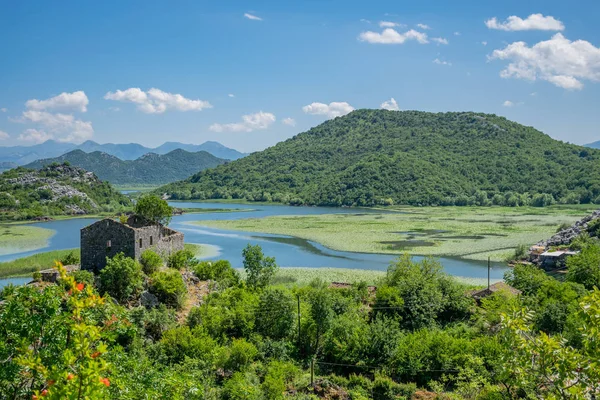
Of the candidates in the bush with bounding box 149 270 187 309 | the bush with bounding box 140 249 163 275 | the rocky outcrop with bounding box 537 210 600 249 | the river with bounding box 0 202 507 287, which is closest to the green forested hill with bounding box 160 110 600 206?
the river with bounding box 0 202 507 287

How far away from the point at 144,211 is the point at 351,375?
17081 millimetres

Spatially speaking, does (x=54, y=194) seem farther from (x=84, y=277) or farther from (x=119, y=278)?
(x=84, y=277)

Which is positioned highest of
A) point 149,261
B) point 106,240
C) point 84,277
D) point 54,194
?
point 54,194

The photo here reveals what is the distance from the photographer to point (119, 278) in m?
24.0

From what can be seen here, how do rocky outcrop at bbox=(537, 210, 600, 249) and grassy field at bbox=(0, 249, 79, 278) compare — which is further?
rocky outcrop at bbox=(537, 210, 600, 249)

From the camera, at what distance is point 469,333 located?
82.7 ft

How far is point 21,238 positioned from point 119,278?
157 feet

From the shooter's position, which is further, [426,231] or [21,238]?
[426,231]

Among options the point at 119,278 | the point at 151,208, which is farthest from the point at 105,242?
the point at 151,208

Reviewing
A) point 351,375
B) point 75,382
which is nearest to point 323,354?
point 351,375

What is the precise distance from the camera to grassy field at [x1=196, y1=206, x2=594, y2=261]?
53.0 metres

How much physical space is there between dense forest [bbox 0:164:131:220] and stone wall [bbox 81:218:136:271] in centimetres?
7855

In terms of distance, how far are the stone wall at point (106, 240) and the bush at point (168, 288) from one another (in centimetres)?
185

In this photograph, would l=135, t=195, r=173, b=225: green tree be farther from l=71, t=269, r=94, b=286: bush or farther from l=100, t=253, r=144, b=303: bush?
l=71, t=269, r=94, b=286: bush
